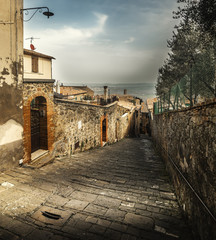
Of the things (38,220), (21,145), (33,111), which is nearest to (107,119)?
(33,111)

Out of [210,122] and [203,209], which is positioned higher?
[210,122]

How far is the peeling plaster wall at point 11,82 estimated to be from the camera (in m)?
4.80

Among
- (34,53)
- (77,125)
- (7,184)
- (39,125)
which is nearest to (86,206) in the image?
(7,184)

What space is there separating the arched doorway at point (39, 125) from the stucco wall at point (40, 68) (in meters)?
14.3

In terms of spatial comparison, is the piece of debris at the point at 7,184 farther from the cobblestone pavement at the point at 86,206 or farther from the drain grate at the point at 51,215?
the drain grate at the point at 51,215

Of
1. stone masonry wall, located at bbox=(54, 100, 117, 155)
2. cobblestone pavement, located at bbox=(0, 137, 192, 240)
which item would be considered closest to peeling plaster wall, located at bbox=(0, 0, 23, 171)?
cobblestone pavement, located at bbox=(0, 137, 192, 240)

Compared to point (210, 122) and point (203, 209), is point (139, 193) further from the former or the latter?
point (210, 122)

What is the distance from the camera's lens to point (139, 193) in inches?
162

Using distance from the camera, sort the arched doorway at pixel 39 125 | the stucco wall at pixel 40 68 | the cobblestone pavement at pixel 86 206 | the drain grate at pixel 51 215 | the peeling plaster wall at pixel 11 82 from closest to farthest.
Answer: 1. the cobblestone pavement at pixel 86 206
2. the drain grate at pixel 51 215
3. the peeling plaster wall at pixel 11 82
4. the arched doorway at pixel 39 125
5. the stucco wall at pixel 40 68

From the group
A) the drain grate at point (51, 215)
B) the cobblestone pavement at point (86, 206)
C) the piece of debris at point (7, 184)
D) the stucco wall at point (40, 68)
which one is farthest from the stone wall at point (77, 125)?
the stucco wall at point (40, 68)

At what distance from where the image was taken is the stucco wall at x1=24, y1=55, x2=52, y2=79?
19.0m

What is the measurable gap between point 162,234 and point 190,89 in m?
3.36

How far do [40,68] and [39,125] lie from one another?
16542mm

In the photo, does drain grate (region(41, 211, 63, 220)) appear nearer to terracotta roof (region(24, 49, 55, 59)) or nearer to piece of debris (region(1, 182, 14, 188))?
piece of debris (region(1, 182, 14, 188))
